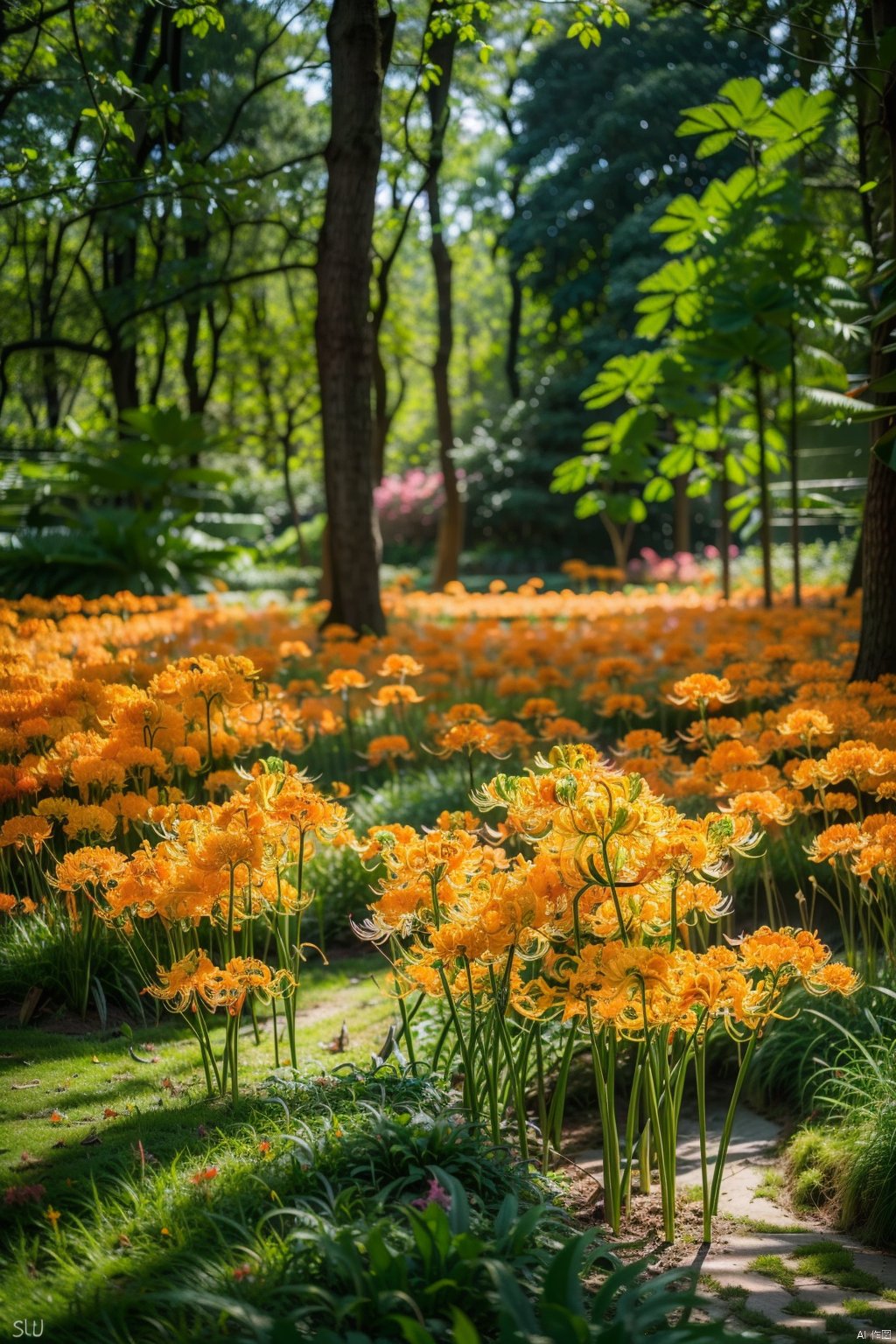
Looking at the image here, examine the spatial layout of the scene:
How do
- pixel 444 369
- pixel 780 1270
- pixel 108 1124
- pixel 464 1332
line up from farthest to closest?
pixel 444 369 → pixel 108 1124 → pixel 780 1270 → pixel 464 1332

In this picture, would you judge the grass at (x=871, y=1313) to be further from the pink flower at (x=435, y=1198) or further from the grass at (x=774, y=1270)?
the pink flower at (x=435, y=1198)

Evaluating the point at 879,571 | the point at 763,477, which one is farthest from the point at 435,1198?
the point at 763,477

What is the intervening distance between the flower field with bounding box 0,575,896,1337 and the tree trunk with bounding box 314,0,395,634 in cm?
177

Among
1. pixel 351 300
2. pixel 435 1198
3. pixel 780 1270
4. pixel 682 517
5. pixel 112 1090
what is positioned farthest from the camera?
pixel 682 517

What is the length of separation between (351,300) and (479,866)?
7.01 meters

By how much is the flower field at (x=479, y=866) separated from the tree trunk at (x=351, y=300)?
1.77 meters

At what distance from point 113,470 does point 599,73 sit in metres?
17.2

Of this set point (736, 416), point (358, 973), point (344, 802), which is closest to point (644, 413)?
point (344, 802)

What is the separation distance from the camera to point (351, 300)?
9305 millimetres

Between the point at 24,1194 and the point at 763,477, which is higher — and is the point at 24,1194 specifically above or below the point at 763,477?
below

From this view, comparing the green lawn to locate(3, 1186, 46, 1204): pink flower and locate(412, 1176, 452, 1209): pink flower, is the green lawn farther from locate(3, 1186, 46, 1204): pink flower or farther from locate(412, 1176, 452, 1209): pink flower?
locate(412, 1176, 452, 1209): pink flower

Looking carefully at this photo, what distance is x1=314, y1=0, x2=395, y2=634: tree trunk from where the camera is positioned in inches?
350

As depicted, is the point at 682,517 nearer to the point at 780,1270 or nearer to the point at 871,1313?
the point at 780,1270

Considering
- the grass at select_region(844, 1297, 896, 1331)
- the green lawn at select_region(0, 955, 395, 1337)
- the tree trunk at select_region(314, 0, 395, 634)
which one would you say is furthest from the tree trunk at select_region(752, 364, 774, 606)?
the grass at select_region(844, 1297, 896, 1331)
